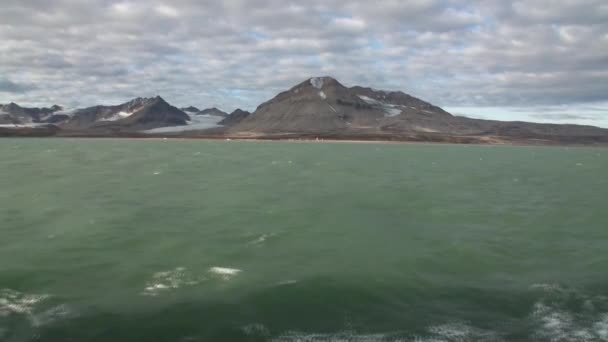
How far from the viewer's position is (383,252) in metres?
18.3

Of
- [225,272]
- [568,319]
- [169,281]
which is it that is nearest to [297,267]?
[225,272]

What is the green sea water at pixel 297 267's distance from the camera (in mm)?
11641

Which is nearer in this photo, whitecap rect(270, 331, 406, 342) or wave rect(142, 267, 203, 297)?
whitecap rect(270, 331, 406, 342)

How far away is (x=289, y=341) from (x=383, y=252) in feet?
26.4

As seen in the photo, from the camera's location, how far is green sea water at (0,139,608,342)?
1164 cm

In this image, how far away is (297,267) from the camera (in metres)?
16.3

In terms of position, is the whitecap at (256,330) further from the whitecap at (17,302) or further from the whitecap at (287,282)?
the whitecap at (17,302)

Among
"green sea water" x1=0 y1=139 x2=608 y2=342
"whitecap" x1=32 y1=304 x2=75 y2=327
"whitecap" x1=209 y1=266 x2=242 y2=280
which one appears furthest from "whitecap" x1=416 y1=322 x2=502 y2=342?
"whitecap" x1=32 y1=304 x2=75 y2=327

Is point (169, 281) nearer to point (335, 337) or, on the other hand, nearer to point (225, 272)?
point (225, 272)

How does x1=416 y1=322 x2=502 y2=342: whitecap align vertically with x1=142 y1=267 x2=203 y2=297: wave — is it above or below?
above

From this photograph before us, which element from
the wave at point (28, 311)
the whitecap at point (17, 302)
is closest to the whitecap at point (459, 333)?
the wave at point (28, 311)

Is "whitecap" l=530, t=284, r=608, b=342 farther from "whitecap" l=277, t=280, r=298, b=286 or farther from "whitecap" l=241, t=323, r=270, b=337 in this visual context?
"whitecap" l=277, t=280, r=298, b=286

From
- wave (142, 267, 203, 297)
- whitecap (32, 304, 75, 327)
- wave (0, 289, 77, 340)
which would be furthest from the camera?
wave (142, 267, 203, 297)

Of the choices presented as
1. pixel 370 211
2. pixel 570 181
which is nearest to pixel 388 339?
pixel 370 211
